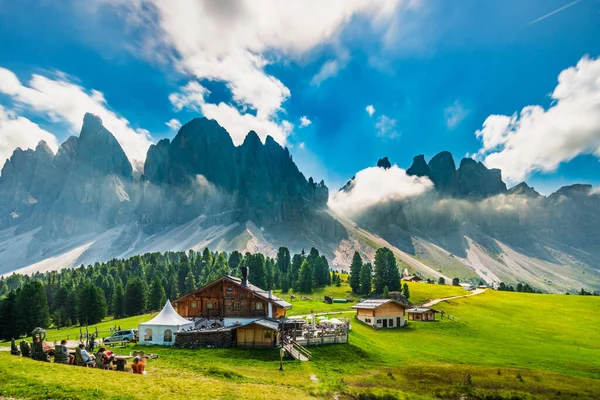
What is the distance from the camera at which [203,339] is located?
4156 cm

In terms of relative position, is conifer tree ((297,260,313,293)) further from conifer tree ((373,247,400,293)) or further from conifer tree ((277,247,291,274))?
conifer tree ((277,247,291,274))

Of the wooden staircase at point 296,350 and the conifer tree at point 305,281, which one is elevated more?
the conifer tree at point 305,281

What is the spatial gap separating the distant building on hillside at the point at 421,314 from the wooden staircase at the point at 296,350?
38.3 metres

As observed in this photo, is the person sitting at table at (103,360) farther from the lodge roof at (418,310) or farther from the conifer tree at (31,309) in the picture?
the conifer tree at (31,309)

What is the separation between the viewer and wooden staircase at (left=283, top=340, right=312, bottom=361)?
126 ft

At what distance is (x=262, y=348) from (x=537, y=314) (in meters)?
67.2

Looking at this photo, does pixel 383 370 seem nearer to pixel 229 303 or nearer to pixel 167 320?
pixel 167 320

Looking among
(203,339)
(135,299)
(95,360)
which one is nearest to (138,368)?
(95,360)

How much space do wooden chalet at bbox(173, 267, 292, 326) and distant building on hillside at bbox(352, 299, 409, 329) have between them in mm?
18918

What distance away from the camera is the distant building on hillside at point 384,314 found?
65062mm

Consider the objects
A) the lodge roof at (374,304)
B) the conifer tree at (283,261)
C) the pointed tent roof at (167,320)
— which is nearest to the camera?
the pointed tent roof at (167,320)

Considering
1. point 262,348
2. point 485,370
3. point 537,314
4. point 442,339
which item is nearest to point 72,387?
point 262,348

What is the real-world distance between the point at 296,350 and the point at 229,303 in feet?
54.7

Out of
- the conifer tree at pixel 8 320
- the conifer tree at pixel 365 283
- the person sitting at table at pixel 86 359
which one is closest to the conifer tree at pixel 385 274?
the conifer tree at pixel 365 283
